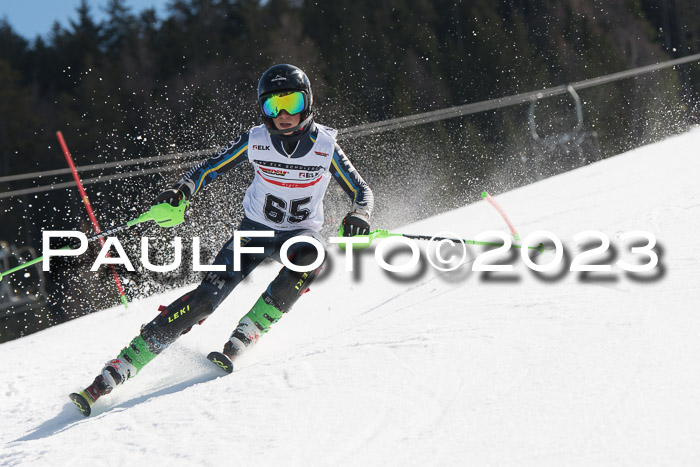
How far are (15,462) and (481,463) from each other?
63.3 inches

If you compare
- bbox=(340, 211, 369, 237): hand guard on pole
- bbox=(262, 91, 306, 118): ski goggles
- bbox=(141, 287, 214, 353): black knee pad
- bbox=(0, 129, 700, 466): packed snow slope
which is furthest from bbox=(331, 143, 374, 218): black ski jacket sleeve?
bbox=(141, 287, 214, 353): black knee pad

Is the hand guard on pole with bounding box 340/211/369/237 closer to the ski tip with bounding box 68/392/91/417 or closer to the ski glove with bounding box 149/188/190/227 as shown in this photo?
the ski glove with bounding box 149/188/190/227

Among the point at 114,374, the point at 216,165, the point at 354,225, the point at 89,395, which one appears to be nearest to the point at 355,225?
the point at 354,225

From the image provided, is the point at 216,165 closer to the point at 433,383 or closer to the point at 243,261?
the point at 243,261

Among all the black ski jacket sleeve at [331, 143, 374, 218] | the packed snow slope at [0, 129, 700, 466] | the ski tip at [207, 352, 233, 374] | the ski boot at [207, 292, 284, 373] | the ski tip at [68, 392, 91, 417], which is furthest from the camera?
the black ski jacket sleeve at [331, 143, 374, 218]

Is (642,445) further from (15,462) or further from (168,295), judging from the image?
(168,295)

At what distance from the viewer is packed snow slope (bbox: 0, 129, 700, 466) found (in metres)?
2.10

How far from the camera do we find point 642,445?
1920 millimetres

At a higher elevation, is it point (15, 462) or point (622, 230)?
point (622, 230)

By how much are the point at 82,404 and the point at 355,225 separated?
4.81 feet

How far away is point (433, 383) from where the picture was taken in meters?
2.58

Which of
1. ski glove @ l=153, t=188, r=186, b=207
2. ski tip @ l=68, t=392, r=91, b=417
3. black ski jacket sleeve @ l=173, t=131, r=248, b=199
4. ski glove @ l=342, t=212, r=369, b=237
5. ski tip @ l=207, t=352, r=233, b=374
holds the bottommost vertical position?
ski tip @ l=68, t=392, r=91, b=417

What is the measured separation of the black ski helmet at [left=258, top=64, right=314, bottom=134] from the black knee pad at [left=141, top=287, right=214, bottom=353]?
91cm

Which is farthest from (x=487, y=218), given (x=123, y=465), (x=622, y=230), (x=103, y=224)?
(x=103, y=224)
